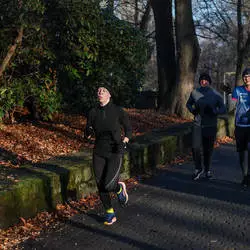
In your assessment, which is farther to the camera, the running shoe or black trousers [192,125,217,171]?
the running shoe

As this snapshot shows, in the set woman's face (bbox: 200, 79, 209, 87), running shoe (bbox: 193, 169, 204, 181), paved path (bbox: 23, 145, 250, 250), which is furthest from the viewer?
running shoe (bbox: 193, 169, 204, 181)

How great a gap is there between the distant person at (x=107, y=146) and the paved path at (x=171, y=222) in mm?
416

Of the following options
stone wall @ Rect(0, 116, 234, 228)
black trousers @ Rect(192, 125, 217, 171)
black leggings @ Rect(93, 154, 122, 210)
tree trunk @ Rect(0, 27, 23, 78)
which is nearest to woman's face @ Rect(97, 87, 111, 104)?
black leggings @ Rect(93, 154, 122, 210)

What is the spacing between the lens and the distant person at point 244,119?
760cm

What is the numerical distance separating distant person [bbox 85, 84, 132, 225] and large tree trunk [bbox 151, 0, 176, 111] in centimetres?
1151

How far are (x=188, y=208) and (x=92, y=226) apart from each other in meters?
1.49

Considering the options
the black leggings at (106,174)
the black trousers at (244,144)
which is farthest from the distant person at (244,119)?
the black leggings at (106,174)

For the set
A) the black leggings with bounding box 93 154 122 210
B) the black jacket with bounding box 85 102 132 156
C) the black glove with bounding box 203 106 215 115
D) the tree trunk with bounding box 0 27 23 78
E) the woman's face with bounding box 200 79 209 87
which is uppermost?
the tree trunk with bounding box 0 27 23 78

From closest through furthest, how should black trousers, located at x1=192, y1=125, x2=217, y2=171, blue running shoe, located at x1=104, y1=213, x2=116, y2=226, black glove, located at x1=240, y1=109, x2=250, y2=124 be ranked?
1. blue running shoe, located at x1=104, y1=213, x2=116, y2=226
2. black glove, located at x1=240, y1=109, x2=250, y2=124
3. black trousers, located at x1=192, y1=125, x2=217, y2=171

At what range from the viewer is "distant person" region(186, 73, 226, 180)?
8203mm

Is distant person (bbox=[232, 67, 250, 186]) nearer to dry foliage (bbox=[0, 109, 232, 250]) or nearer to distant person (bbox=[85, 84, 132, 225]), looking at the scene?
dry foliage (bbox=[0, 109, 232, 250])

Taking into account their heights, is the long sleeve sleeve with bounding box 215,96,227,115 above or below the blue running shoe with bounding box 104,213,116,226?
above

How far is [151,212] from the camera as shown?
637 centimetres

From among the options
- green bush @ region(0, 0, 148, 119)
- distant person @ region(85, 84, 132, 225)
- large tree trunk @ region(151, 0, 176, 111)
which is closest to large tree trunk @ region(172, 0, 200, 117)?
large tree trunk @ region(151, 0, 176, 111)
